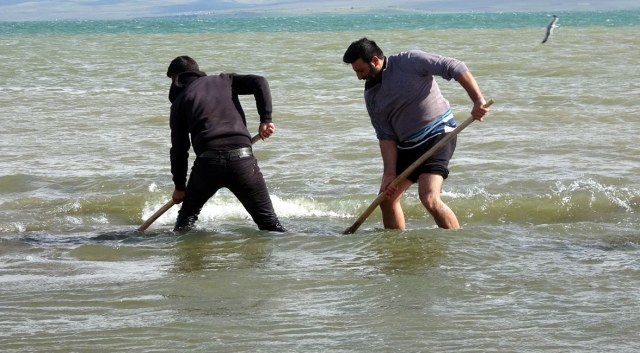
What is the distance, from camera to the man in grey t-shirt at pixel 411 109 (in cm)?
529

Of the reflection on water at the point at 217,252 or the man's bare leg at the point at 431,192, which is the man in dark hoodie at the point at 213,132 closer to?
the reflection on water at the point at 217,252

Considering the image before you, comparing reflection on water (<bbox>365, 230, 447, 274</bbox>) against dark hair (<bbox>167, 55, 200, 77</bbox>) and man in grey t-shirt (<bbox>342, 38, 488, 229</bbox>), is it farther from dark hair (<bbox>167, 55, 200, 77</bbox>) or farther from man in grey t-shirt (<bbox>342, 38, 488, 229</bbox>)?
dark hair (<bbox>167, 55, 200, 77</bbox>)

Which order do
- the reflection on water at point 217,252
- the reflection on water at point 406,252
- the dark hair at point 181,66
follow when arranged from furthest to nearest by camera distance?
1. the dark hair at point 181,66
2. the reflection on water at point 217,252
3. the reflection on water at point 406,252

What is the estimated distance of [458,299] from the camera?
13.9ft

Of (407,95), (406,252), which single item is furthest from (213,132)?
(406,252)

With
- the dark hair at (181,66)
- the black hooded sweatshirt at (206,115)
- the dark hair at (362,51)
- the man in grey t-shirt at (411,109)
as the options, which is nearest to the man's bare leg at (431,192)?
the man in grey t-shirt at (411,109)

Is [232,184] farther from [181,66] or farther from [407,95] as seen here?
[407,95]

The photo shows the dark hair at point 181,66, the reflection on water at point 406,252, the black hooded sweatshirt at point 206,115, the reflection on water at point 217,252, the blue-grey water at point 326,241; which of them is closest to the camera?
the blue-grey water at point 326,241

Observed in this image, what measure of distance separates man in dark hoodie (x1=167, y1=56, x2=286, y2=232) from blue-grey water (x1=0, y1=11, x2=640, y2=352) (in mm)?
490

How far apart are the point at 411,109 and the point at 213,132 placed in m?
1.37

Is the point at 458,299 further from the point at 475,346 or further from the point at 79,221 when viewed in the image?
the point at 79,221

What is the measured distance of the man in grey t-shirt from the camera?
208 inches

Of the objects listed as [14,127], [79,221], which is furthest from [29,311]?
[14,127]

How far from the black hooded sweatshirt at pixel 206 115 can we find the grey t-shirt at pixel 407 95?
31.5 inches
